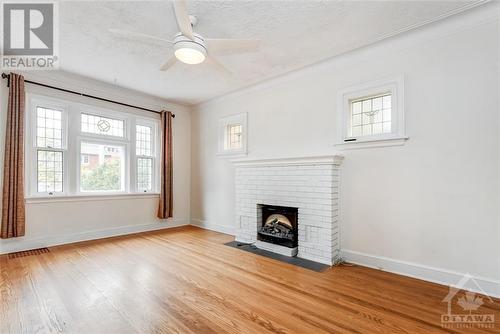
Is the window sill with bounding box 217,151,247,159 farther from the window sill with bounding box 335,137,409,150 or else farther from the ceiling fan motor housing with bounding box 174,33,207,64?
the ceiling fan motor housing with bounding box 174,33,207,64

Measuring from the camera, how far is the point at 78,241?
445 centimetres

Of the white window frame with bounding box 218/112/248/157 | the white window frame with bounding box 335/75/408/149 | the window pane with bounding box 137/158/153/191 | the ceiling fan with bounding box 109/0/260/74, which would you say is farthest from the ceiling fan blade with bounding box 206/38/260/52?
the window pane with bounding box 137/158/153/191

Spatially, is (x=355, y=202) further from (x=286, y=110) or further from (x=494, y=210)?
(x=286, y=110)

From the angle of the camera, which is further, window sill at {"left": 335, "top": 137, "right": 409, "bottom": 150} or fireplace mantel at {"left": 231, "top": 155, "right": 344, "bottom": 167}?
fireplace mantel at {"left": 231, "top": 155, "right": 344, "bottom": 167}

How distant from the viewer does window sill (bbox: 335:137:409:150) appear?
3077 millimetres

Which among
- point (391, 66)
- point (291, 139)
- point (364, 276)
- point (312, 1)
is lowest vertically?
point (364, 276)

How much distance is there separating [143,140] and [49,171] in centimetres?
182

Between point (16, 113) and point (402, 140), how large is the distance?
5632 millimetres

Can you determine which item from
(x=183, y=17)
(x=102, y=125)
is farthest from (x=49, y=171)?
(x=183, y=17)

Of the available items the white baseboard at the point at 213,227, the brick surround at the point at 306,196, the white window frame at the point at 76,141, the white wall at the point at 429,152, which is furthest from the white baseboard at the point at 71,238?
the white wall at the point at 429,152

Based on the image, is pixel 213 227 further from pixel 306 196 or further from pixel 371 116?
pixel 371 116

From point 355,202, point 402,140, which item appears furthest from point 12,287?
point 402,140

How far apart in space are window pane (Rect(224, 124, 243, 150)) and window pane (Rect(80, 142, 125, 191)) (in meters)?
2.24

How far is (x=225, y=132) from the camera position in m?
5.43
